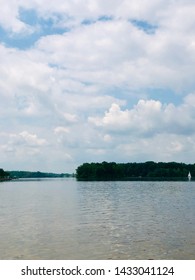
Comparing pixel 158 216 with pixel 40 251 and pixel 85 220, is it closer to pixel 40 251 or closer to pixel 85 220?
pixel 85 220

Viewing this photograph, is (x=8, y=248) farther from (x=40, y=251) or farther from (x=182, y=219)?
(x=182, y=219)

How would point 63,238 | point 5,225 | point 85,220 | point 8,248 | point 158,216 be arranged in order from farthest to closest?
point 158,216 < point 85,220 < point 5,225 < point 63,238 < point 8,248

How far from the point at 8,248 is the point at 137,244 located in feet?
32.7

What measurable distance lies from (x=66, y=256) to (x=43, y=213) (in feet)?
87.5

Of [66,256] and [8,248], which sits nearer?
[66,256]

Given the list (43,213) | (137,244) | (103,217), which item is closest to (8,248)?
(137,244)

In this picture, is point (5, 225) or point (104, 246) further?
point (5, 225)

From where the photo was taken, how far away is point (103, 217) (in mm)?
49969

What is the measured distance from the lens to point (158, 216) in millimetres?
50656

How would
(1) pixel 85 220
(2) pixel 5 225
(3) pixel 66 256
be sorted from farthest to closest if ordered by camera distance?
(1) pixel 85 220
(2) pixel 5 225
(3) pixel 66 256

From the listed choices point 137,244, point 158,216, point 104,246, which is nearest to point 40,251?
point 104,246

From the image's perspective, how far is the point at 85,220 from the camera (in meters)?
47.0
